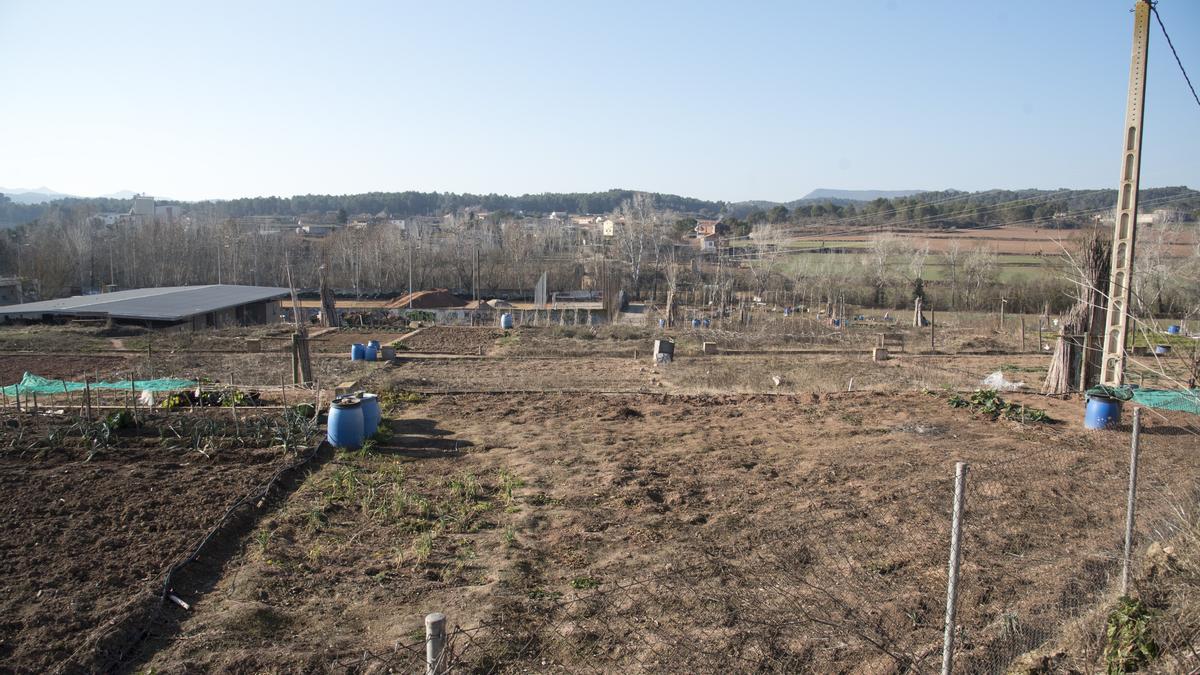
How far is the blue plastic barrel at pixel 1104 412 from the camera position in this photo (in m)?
10.8

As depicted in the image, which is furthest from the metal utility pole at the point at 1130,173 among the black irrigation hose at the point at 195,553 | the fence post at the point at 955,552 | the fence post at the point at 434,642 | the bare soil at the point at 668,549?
the fence post at the point at 434,642

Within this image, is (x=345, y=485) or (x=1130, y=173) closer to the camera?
(x=345, y=485)

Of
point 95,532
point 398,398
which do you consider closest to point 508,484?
point 95,532

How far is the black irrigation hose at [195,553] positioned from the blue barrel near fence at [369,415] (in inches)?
22.5

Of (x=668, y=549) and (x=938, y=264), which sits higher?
(x=938, y=264)

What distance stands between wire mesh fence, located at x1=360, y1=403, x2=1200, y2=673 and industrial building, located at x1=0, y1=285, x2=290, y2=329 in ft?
83.9

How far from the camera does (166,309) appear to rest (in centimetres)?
2755

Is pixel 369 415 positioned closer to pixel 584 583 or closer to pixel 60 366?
pixel 584 583

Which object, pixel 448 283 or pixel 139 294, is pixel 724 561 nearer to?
pixel 139 294

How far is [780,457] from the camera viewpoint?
9.56 metres

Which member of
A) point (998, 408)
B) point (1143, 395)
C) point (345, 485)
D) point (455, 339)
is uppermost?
point (1143, 395)

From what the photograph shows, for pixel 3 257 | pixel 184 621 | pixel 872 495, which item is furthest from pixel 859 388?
pixel 3 257

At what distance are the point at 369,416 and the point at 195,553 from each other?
13.4 feet

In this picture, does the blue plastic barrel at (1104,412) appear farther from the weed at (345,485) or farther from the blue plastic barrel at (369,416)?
the blue plastic barrel at (369,416)
